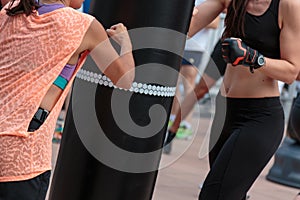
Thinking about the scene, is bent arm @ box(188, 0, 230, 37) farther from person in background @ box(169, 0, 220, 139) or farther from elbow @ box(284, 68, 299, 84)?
person in background @ box(169, 0, 220, 139)

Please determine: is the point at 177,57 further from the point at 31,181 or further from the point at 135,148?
the point at 31,181

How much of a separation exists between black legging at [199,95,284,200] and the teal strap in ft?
3.40

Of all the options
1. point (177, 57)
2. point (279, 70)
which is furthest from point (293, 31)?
point (177, 57)

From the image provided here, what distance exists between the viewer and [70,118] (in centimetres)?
347

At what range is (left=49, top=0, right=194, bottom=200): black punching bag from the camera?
10.6ft

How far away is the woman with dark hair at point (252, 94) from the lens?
132 inches

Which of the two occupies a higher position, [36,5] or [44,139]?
[36,5]

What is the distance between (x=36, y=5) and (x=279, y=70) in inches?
51.4

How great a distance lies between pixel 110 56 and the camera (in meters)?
2.75

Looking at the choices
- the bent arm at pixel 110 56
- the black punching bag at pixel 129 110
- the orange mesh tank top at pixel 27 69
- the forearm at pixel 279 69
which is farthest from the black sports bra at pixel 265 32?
the orange mesh tank top at pixel 27 69

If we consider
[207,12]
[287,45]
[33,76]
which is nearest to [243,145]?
[287,45]

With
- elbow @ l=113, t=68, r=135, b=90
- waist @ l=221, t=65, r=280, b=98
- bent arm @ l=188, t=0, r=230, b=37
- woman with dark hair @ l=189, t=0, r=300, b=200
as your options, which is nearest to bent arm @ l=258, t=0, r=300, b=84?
woman with dark hair @ l=189, t=0, r=300, b=200

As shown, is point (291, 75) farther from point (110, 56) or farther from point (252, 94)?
point (110, 56)

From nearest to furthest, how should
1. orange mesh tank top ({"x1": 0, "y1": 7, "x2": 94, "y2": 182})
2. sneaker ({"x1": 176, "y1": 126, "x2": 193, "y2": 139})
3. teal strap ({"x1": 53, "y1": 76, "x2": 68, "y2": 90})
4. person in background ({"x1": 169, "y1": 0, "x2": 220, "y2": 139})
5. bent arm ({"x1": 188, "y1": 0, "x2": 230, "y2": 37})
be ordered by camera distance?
orange mesh tank top ({"x1": 0, "y1": 7, "x2": 94, "y2": 182})
teal strap ({"x1": 53, "y1": 76, "x2": 68, "y2": 90})
bent arm ({"x1": 188, "y1": 0, "x2": 230, "y2": 37})
person in background ({"x1": 169, "y1": 0, "x2": 220, "y2": 139})
sneaker ({"x1": 176, "y1": 126, "x2": 193, "y2": 139})
